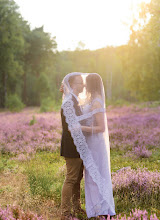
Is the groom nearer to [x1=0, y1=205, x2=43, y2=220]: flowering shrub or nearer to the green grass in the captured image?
[x1=0, y1=205, x2=43, y2=220]: flowering shrub

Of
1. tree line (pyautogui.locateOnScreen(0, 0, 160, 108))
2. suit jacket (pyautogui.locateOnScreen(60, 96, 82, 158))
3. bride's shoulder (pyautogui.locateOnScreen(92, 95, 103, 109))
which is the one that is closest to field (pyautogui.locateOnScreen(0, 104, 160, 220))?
suit jacket (pyautogui.locateOnScreen(60, 96, 82, 158))

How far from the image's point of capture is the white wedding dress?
147 inches

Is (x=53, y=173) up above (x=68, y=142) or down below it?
below

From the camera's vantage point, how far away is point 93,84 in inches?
149

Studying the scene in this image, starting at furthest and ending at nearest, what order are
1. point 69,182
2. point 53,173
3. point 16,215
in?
point 53,173
point 69,182
point 16,215

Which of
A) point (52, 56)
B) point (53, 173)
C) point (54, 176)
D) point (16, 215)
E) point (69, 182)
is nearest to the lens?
point (16, 215)

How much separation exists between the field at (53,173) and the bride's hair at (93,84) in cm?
172

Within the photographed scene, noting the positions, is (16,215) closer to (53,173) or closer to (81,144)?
(81,144)

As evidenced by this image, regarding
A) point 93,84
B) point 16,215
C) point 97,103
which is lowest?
point 16,215

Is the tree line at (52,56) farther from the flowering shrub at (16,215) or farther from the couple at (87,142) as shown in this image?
the flowering shrub at (16,215)

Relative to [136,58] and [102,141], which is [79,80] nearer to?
[102,141]

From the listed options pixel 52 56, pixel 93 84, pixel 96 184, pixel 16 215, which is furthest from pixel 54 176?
pixel 52 56

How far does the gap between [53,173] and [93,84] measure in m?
3.11

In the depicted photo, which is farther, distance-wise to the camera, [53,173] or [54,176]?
[53,173]
